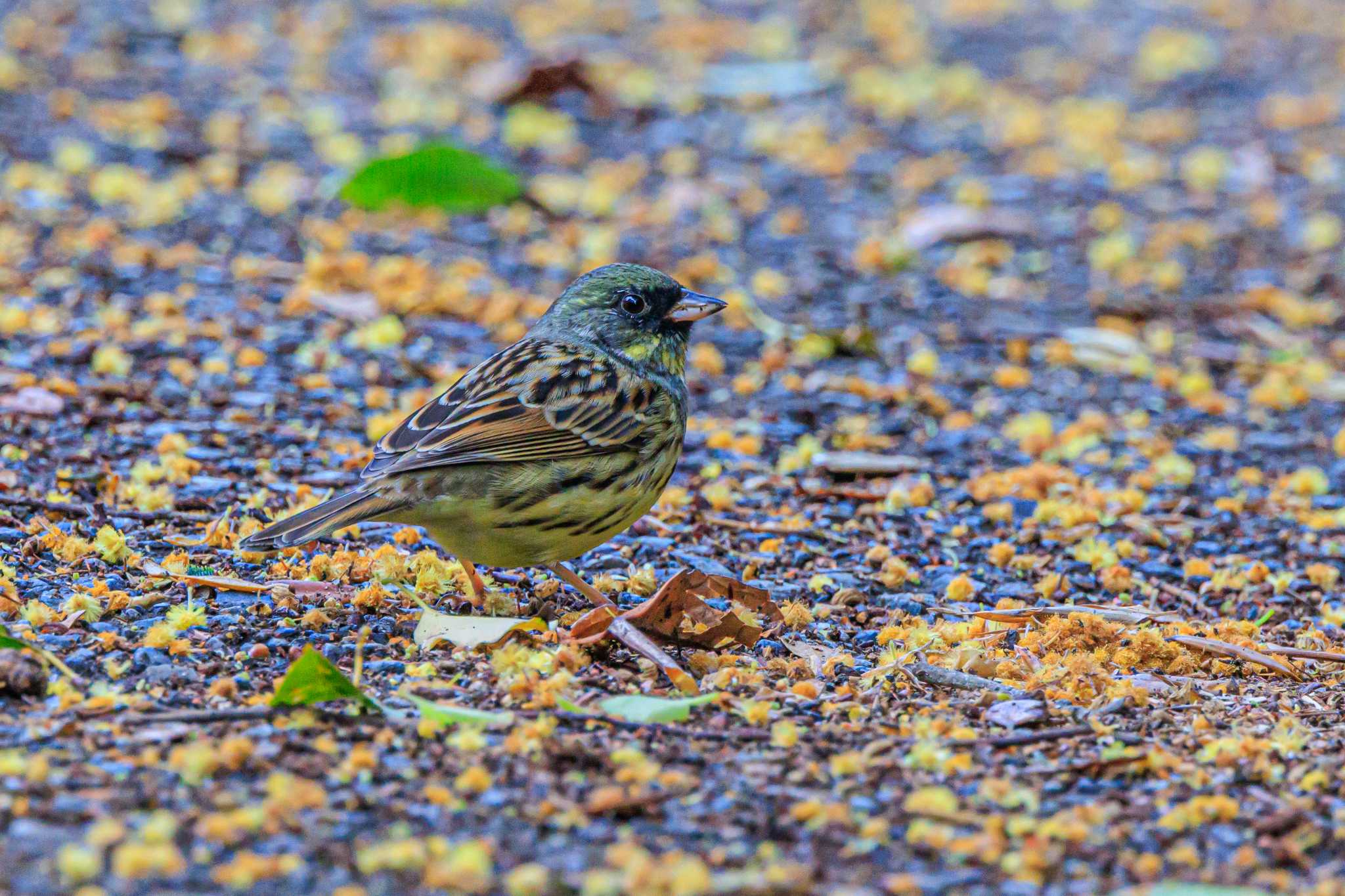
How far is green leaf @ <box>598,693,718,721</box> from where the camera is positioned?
11.6ft

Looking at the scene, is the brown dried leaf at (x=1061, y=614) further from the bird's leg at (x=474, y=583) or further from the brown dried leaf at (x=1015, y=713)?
the bird's leg at (x=474, y=583)

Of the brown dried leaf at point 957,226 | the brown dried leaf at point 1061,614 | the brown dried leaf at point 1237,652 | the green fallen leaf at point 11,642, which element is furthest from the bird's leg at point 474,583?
the brown dried leaf at point 957,226

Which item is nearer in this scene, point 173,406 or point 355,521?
point 355,521

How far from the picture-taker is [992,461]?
607 centimetres

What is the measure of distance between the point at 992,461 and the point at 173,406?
3.05 m

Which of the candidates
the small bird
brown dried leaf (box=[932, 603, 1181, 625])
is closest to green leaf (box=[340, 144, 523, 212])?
the small bird

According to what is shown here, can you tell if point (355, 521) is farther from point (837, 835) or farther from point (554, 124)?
point (554, 124)

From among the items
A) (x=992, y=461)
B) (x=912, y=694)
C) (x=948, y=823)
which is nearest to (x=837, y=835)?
(x=948, y=823)

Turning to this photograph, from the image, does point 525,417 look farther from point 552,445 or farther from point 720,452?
point 720,452

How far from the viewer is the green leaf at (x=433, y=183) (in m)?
7.95

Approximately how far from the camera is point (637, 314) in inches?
196

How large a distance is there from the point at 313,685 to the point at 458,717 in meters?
0.32

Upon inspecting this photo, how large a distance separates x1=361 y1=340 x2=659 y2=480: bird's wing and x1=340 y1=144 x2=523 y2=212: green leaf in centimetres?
338

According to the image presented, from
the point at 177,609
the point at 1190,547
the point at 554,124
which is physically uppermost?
the point at 554,124
